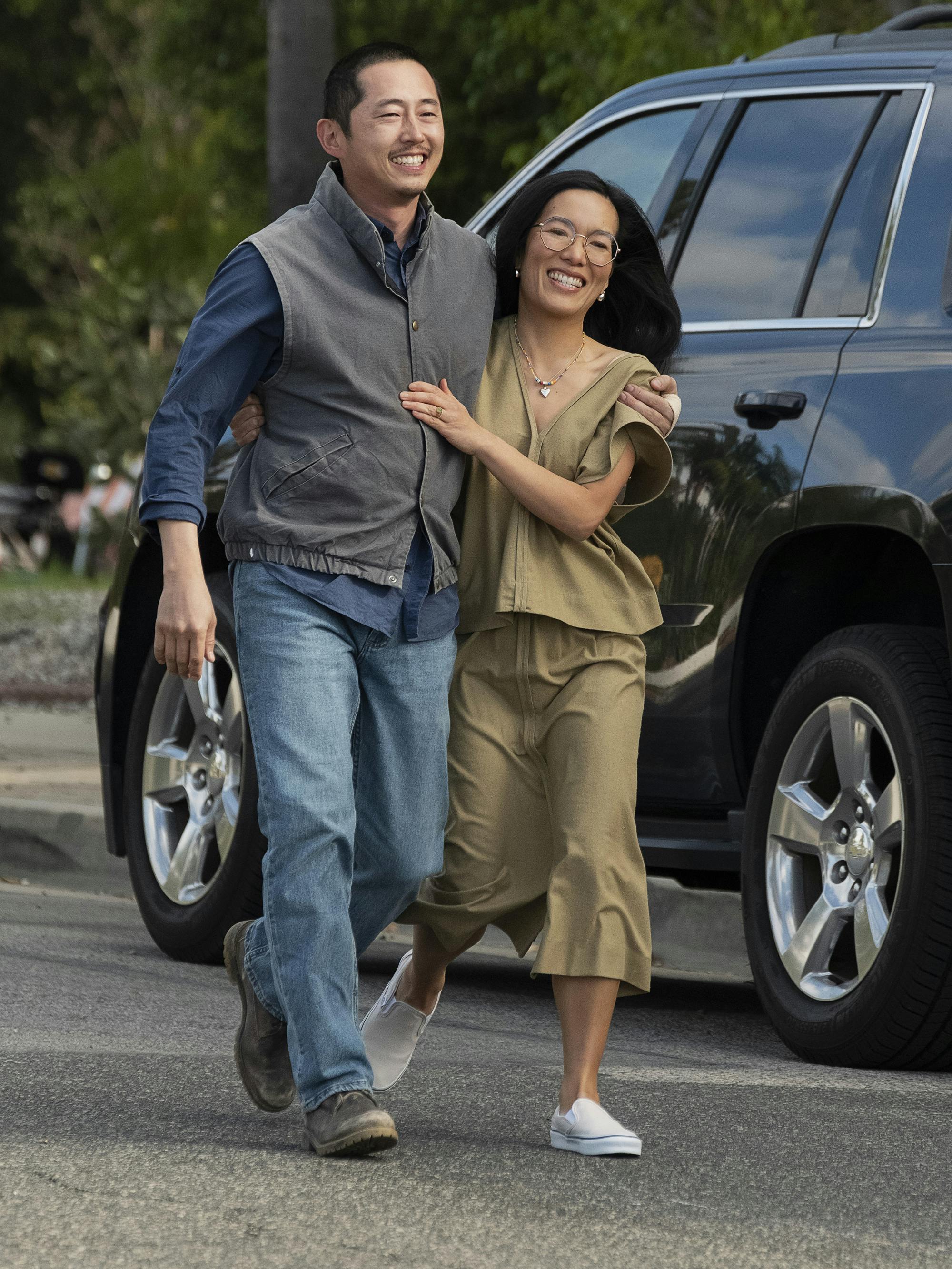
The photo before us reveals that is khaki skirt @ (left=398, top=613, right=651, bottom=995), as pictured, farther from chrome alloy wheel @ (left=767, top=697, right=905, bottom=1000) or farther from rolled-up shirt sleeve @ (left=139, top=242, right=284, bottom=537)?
chrome alloy wheel @ (left=767, top=697, right=905, bottom=1000)

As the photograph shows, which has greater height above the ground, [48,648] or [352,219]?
[352,219]

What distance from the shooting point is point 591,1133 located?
380 centimetres

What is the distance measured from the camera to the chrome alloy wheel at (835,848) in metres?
4.73

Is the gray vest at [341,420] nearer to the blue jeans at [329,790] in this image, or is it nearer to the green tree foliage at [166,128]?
the blue jeans at [329,790]

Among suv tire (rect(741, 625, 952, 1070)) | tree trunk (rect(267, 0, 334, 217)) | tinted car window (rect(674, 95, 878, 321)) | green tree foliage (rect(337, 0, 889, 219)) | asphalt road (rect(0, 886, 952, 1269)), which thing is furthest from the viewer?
green tree foliage (rect(337, 0, 889, 219))

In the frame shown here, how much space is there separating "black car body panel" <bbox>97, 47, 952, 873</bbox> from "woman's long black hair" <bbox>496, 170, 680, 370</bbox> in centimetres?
68

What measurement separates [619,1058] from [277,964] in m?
1.33

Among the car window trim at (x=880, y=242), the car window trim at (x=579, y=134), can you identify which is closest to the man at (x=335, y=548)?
the car window trim at (x=880, y=242)

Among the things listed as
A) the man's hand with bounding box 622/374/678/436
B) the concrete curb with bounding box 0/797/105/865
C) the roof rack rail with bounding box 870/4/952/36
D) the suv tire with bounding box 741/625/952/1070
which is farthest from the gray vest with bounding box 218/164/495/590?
→ the concrete curb with bounding box 0/797/105/865

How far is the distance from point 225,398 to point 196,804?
2415mm

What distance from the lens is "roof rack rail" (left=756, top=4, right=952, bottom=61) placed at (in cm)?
546

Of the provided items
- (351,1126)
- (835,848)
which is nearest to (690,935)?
(835,848)

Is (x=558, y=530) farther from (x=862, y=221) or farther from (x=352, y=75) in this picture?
(x=862, y=221)

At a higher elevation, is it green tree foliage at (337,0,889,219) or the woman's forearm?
green tree foliage at (337,0,889,219)
